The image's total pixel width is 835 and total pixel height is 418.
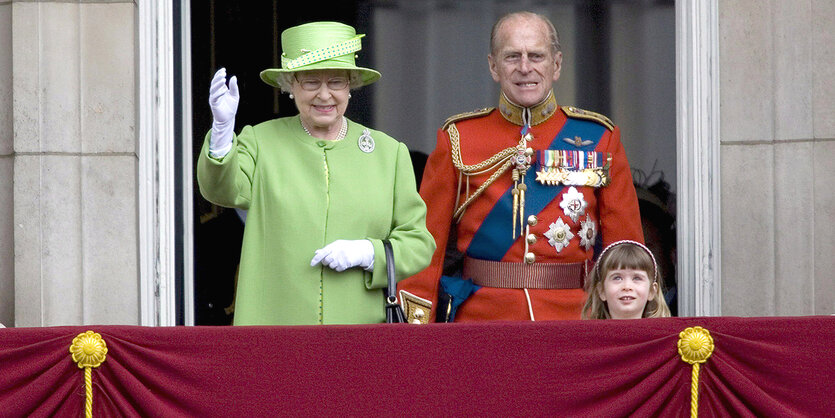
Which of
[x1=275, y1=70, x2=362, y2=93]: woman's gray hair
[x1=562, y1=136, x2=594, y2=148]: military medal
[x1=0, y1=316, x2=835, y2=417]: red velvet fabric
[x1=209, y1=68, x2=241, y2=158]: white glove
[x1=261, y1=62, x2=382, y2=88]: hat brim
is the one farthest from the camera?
[x1=562, y1=136, x2=594, y2=148]: military medal

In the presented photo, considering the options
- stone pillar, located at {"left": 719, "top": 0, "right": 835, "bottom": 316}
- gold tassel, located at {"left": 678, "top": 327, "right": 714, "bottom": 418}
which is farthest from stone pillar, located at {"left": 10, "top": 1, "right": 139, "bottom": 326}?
gold tassel, located at {"left": 678, "top": 327, "right": 714, "bottom": 418}

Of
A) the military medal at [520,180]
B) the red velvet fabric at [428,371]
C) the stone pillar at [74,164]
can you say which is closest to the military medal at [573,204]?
the military medal at [520,180]

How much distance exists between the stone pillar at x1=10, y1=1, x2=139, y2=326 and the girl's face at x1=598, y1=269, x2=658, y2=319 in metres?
1.90

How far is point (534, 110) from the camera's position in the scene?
19.0 ft

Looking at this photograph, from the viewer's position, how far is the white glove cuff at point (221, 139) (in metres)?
4.54

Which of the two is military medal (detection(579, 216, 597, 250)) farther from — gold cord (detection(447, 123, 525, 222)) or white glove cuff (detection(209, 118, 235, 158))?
white glove cuff (detection(209, 118, 235, 158))

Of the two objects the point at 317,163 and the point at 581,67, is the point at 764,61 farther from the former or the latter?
the point at 317,163

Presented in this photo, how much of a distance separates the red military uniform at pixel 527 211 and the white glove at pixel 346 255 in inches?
30.5

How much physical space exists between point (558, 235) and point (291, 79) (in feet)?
3.93

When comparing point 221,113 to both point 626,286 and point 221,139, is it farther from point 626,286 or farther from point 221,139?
point 626,286

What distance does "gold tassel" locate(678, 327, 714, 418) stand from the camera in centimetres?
421

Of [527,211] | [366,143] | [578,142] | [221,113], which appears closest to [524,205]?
[527,211]

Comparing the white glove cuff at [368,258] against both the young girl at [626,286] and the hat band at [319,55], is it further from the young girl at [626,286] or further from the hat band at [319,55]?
the young girl at [626,286]

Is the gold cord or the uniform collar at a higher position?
the uniform collar
